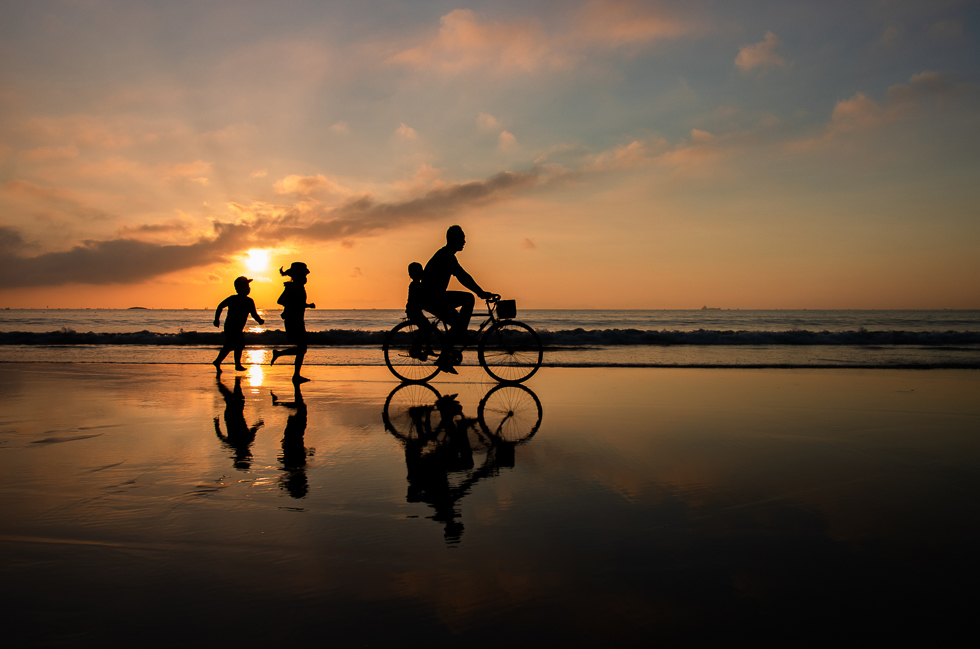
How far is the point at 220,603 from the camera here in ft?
6.79

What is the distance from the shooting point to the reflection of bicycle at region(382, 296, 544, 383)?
30.0 ft

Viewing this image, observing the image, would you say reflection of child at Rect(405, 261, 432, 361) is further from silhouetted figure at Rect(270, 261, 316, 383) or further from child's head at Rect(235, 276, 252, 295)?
child's head at Rect(235, 276, 252, 295)

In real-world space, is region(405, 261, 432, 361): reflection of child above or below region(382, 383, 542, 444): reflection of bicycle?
above

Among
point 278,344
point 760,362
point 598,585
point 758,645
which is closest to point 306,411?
point 598,585

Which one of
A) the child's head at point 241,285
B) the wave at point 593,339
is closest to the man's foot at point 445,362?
the child's head at point 241,285

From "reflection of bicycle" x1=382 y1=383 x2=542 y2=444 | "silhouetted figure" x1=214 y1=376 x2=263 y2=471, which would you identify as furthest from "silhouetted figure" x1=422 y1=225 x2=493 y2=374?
"silhouetted figure" x1=214 y1=376 x2=263 y2=471

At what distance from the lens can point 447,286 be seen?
892 cm

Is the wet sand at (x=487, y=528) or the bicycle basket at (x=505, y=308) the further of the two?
the bicycle basket at (x=505, y=308)

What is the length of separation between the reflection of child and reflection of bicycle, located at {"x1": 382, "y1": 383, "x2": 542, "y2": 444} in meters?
0.64

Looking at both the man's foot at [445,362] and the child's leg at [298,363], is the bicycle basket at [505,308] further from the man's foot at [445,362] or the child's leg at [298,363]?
the child's leg at [298,363]

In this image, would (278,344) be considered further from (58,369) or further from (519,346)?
(519,346)

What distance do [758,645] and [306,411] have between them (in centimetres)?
571

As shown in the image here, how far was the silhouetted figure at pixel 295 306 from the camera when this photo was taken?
10281 mm

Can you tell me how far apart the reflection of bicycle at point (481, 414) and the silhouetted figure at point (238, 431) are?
1333 mm
